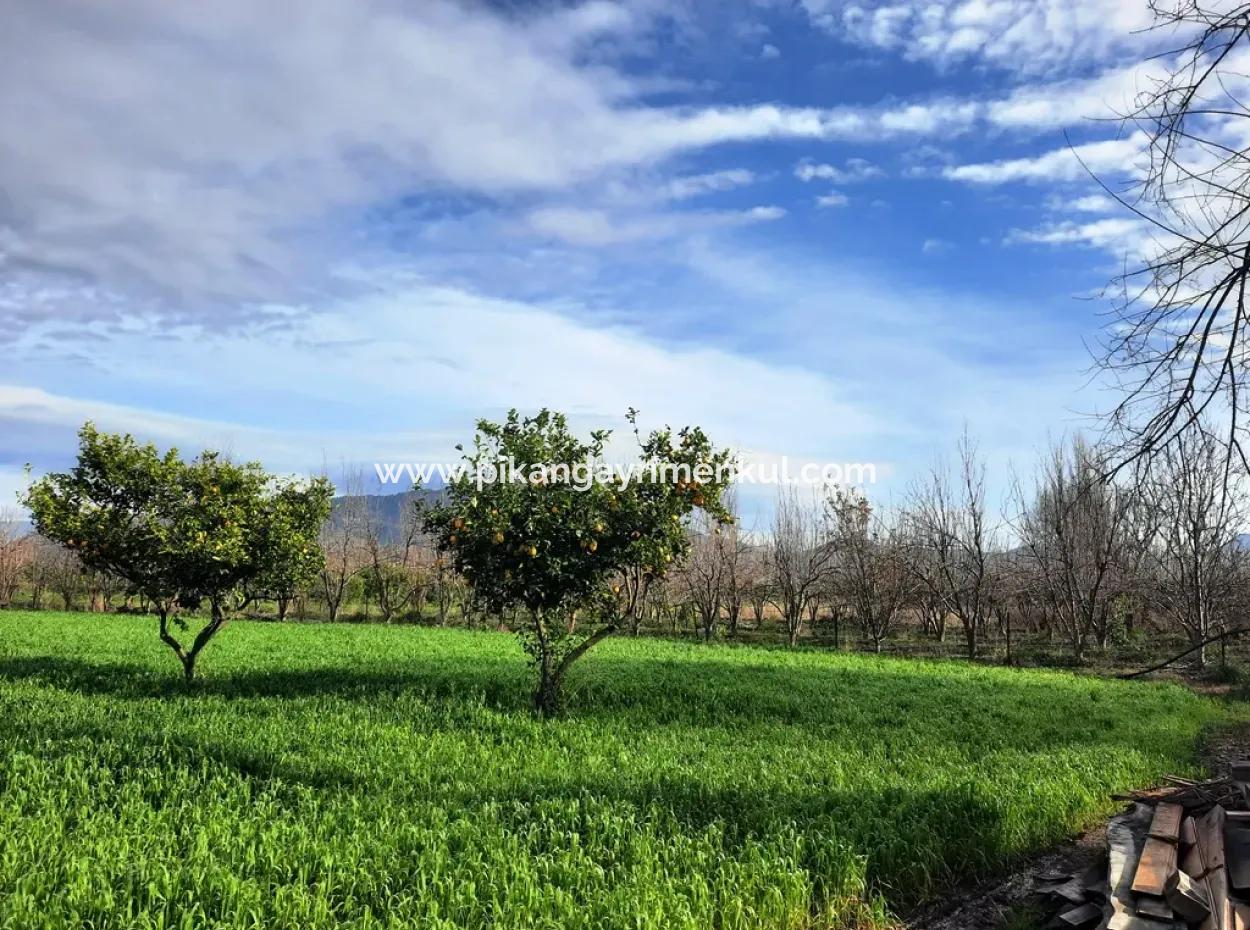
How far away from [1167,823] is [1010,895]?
1.30 metres

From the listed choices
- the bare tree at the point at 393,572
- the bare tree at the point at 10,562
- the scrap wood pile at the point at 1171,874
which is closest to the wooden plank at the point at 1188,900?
the scrap wood pile at the point at 1171,874

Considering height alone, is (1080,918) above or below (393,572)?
below

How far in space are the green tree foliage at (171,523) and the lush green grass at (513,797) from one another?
1.65 m

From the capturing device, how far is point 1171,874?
→ 4.56 metres

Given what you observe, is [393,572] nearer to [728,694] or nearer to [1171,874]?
[728,694]

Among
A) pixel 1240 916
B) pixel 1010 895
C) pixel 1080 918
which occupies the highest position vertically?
pixel 1240 916

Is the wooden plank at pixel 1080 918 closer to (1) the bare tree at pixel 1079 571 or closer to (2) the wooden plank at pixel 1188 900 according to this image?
(2) the wooden plank at pixel 1188 900

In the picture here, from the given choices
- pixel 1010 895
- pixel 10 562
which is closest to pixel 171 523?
pixel 1010 895

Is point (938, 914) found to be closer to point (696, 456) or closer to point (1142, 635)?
point (696, 456)

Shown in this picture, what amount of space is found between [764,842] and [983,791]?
2.40m

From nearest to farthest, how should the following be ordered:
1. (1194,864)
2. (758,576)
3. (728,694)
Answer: (1194,864), (728,694), (758,576)

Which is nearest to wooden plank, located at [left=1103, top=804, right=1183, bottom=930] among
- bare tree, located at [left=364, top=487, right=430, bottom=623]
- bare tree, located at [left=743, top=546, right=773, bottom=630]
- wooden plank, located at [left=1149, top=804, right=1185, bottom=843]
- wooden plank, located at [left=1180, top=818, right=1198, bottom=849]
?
wooden plank, located at [left=1149, top=804, right=1185, bottom=843]

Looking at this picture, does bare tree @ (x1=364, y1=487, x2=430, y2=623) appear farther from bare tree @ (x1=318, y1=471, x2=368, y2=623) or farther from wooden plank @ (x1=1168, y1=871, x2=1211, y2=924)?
wooden plank @ (x1=1168, y1=871, x2=1211, y2=924)

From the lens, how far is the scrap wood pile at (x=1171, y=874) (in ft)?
13.9
